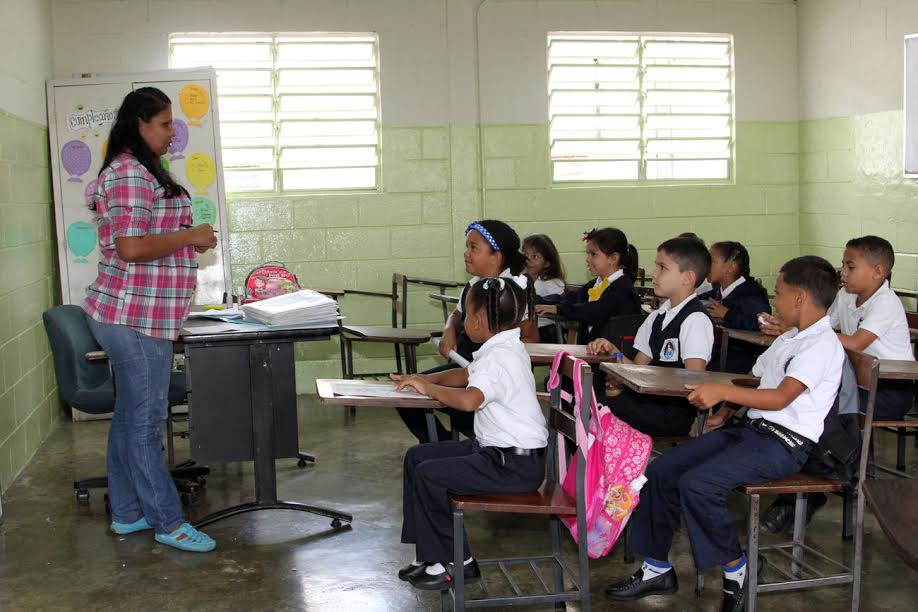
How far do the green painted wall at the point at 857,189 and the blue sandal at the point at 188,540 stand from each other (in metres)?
4.08

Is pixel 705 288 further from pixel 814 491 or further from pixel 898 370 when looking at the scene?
pixel 814 491

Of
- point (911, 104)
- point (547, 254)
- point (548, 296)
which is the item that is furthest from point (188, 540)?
point (911, 104)

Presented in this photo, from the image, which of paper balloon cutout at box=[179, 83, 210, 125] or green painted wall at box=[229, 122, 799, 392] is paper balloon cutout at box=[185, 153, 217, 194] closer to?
paper balloon cutout at box=[179, 83, 210, 125]

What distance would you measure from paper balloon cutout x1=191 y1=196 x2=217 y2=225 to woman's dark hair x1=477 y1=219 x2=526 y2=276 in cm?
241

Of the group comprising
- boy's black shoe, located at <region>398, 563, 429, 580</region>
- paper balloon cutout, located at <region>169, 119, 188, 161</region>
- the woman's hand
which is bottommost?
boy's black shoe, located at <region>398, 563, 429, 580</region>

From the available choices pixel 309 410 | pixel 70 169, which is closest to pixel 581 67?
pixel 309 410

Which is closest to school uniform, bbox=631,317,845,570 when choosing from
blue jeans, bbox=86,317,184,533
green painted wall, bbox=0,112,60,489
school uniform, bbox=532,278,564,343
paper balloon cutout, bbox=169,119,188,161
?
blue jeans, bbox=86,317,184,533

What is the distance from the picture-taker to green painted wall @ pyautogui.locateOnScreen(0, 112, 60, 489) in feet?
14.5

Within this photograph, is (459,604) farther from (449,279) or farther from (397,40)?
(397,40)

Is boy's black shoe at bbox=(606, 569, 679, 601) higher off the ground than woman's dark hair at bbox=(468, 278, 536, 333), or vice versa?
woman's dark hair at bbox=(468, 278, 536, 333)

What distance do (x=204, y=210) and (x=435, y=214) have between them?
1489 mm

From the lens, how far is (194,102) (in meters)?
5.81

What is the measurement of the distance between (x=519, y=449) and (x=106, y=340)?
59.7 inches

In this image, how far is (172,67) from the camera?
613 cm
